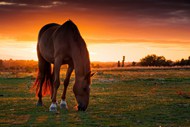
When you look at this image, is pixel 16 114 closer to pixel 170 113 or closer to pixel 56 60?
pixel 56 60

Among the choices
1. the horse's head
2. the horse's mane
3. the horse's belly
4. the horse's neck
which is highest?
the horse's mane

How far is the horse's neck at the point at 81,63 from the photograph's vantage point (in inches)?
420

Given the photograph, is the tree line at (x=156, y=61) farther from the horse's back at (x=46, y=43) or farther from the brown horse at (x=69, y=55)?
the brown horse at (x=69, y=55)

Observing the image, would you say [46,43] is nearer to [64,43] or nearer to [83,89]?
[64,43]

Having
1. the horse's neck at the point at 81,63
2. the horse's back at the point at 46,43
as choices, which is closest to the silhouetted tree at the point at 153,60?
the horse's back at the point at 46,43

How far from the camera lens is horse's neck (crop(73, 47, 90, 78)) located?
35.0 feet

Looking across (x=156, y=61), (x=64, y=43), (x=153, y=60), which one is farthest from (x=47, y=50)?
(x=153, y=60)

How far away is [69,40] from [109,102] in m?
3.35

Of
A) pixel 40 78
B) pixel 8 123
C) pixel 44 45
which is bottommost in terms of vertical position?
pixel 8 123

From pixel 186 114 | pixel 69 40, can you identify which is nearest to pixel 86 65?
pixel 69 40

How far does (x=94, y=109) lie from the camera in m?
11.3

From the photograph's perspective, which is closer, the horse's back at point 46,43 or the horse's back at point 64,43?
the horse's back at point 64,43

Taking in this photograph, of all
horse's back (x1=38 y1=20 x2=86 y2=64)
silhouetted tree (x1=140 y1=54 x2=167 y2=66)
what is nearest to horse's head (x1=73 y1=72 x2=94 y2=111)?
horse's back (x1=38 y1=20 x2=86 y2=64)

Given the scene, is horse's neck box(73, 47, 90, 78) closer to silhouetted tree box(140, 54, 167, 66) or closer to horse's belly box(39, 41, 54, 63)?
horse's belly box(39, 41, 54, 63)
